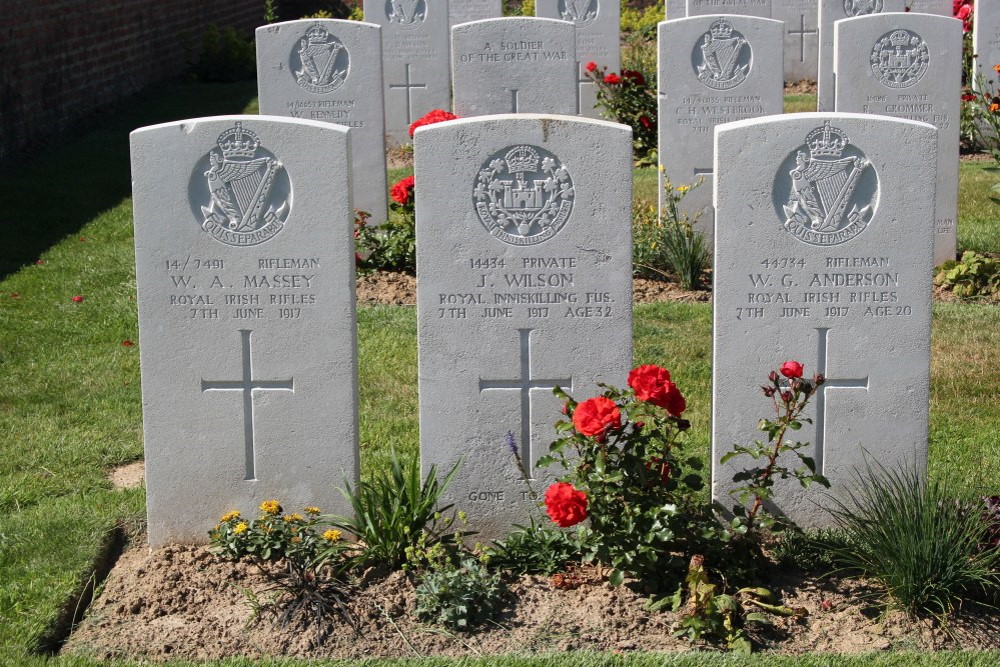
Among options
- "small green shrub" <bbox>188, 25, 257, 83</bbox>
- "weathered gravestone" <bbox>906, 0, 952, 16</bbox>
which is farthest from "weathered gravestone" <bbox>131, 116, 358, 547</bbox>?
"small green shrub" <bbox>188, 25, 257, 83</bbox>

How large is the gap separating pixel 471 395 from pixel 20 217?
22.4 feet

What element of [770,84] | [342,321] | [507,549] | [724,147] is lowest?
[507,549]

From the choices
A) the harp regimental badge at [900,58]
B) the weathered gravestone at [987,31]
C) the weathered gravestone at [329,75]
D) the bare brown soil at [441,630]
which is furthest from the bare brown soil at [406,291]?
the weathered gravestone at [987,31]

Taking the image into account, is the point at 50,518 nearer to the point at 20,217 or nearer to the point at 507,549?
the point at 507,549

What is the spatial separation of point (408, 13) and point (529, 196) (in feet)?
27.6

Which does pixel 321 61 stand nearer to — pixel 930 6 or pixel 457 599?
pixel 457 599

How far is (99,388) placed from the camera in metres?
7.15

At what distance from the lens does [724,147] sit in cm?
501

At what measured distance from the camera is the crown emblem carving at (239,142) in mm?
5051

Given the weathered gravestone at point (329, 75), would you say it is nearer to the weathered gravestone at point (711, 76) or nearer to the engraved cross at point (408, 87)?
the weathered gravestone at point (711, 76)

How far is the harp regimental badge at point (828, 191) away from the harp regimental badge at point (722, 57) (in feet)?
14.4

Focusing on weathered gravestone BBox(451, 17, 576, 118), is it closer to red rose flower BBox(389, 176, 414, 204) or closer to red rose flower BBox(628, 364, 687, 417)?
red rose flower BBox(389, 176, 414, 204)

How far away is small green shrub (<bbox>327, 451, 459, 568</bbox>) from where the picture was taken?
498 cm

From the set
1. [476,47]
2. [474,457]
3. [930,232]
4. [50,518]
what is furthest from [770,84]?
[50,518]
